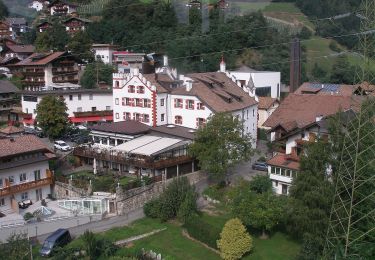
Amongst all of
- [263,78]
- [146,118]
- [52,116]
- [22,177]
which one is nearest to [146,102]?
[146,118]

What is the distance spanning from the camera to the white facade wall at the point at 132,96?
46.7m

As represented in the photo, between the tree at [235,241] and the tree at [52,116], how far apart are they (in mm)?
25189

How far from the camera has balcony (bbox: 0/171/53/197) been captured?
1398 inches

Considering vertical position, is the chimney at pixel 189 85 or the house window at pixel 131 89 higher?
the chimney at pixel 189 85

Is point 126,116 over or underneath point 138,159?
over

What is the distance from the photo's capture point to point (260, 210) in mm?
29938

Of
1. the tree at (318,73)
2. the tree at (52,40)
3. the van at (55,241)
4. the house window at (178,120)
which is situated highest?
the tree at (52,40)

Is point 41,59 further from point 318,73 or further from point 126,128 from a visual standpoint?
point 318,73

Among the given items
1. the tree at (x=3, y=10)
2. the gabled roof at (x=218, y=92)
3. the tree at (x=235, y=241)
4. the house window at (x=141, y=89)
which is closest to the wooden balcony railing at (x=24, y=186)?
the house window at (x=141, y=89)

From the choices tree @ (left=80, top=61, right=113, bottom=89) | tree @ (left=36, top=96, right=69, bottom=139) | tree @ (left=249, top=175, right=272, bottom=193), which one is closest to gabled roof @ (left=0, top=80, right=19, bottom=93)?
tree @ (left=80, top=61, right=113, bottom=89)

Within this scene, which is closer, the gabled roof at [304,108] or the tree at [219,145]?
the tree at [219,145]

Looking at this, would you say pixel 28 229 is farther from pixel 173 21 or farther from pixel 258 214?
pixel 173 21

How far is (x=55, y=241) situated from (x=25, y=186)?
7942mm

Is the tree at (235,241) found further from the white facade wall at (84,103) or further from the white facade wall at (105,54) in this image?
the white facade wall at (105,54)
